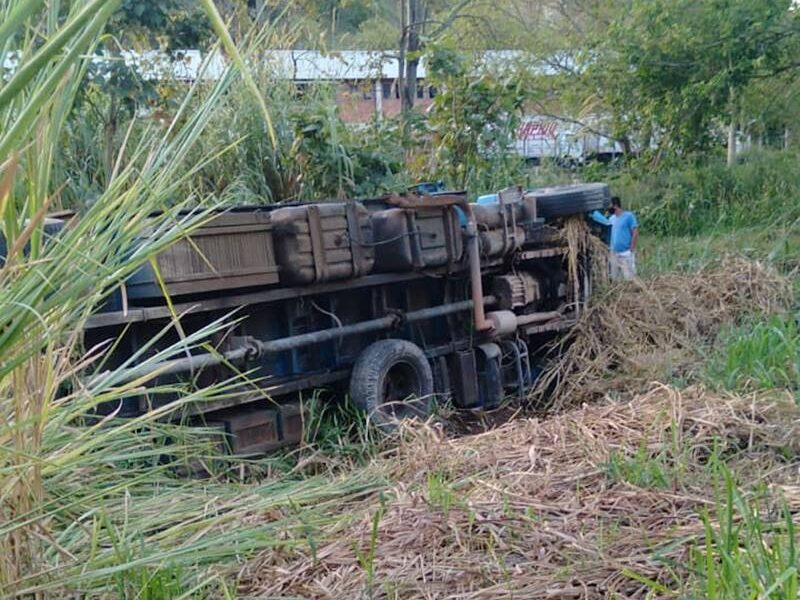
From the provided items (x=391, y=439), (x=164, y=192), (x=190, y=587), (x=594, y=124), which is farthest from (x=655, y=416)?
(x=594, y=124)

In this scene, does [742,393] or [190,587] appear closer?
[190,587]

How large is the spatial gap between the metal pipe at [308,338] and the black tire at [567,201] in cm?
144

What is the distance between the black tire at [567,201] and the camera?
9.16 meters

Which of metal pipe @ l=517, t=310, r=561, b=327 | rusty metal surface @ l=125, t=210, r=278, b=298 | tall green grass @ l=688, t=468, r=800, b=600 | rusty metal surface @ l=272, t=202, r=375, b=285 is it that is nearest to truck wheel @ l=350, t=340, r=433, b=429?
rusty metal surface @ l=272, t=202, r=375, b=285

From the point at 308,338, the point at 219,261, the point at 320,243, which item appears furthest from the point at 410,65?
the point at 219,261

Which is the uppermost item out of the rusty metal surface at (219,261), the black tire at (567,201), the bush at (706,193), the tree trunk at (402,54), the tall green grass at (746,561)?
the tree trunk at (402,54)

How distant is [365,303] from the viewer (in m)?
7.34

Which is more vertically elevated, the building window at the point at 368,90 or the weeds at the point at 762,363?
the building window at the point at 368,90

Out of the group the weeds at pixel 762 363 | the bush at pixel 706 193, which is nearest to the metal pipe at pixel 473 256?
the weeds at pixel 762 363

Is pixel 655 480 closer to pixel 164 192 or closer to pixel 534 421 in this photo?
pixel 534 421

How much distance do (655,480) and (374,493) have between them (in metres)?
1.06

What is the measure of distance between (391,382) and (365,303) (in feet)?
1.88

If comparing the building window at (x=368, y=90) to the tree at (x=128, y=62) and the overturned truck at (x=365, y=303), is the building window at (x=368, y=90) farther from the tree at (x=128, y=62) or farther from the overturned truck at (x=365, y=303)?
the overturned truck at (x=365, y=303)

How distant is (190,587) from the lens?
2.91 metres
